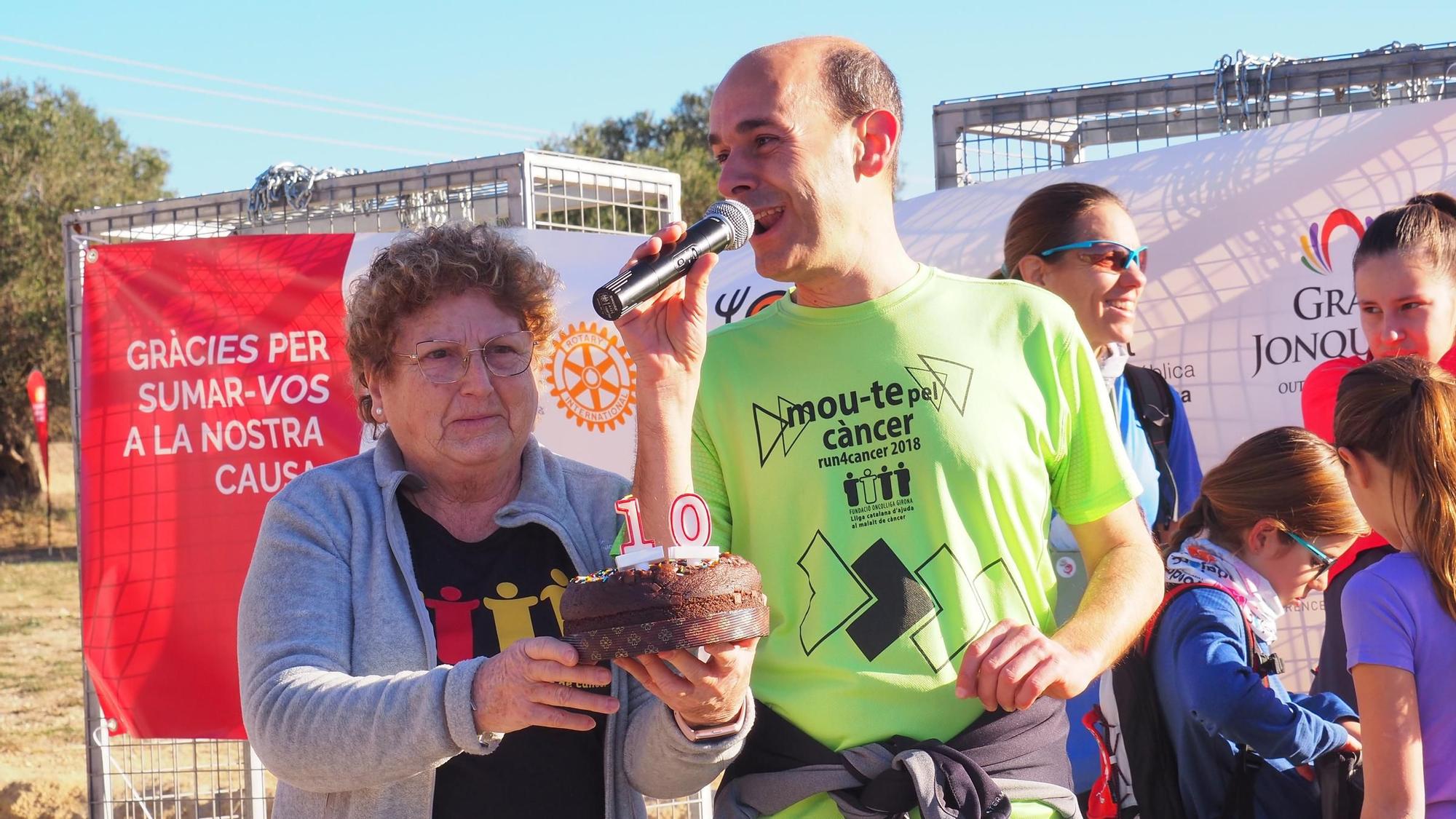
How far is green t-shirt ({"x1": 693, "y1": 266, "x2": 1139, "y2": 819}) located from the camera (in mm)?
1944

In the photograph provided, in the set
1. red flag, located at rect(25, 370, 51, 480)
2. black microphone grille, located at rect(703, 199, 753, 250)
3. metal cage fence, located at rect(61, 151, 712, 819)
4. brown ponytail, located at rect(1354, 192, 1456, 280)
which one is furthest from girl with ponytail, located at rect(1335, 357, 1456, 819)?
A: red flag, located at rect(25, 370, 51, 480)

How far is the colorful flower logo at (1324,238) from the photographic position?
373 centimetres

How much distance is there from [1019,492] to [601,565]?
72 centimetres

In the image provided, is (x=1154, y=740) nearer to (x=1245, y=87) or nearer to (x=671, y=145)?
(x=1245, y=87)

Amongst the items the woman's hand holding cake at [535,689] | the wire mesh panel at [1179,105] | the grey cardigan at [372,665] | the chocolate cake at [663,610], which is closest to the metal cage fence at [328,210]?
the wire mesh panel at [1179,105]

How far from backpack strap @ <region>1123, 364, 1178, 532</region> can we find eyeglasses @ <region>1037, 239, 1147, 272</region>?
11.5 inches

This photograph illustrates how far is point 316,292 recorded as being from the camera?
15.6ft

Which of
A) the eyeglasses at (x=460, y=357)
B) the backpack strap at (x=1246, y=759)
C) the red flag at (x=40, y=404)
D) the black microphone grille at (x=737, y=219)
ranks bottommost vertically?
the backpack strap at (x=1246, y=759)

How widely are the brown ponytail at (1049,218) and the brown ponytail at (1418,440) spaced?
3.24ft

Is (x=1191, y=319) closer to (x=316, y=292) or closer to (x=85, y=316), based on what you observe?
(x=316, y=292)

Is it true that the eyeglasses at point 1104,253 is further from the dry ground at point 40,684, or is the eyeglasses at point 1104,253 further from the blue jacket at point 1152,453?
the dry ground at point 40,684

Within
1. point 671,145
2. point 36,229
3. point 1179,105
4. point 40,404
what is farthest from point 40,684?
point 671,145

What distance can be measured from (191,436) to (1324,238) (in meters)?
3.68

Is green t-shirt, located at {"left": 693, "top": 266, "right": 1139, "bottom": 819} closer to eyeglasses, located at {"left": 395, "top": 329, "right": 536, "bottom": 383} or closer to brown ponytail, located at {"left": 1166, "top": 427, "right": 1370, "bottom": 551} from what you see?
eyeglasses, located at {"left": 395, "top": 329, "right": 536, "bottom": 383}
